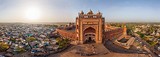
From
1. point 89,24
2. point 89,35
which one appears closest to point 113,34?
point 89,35

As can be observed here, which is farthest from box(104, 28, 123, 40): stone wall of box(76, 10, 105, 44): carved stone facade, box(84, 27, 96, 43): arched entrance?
box(76, 10, 105, 44): carved stone facade

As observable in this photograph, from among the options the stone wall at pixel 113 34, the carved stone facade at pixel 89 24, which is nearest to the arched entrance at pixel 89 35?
the carved stone facade at pixel 89 24

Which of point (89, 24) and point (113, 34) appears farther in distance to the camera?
point (113, 34)

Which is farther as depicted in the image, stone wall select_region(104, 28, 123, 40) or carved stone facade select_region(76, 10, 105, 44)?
stone wall select_region(104, 28, 123, 40)

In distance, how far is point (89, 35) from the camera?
29516mm

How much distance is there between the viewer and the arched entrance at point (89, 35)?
29.5m

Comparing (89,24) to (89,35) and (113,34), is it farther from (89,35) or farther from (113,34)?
(113,34)

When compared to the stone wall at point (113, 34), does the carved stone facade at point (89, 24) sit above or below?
above

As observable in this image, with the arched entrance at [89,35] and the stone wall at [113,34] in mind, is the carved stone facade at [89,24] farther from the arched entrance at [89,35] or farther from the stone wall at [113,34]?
the stone wall at [113,34]

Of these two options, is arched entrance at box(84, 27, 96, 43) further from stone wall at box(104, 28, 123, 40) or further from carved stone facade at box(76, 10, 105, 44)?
stone wall at box(104, 28, 123, 40)

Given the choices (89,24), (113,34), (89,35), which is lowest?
(113,34)

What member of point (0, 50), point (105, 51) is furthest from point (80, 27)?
point (0, 50)

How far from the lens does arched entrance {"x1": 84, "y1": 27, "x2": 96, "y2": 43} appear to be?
96.8 feet

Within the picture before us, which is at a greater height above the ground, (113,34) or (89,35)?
(89,35)
